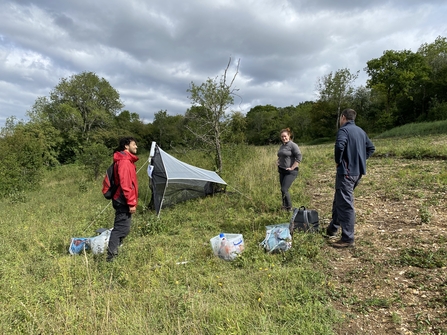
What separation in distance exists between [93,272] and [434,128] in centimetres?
2113

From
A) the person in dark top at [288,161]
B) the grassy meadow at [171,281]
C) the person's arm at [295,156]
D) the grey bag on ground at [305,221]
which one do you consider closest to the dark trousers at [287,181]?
the person in dark top at [288,161]

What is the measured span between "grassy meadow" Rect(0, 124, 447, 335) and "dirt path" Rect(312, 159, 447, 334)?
0.17 meters

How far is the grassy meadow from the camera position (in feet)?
7.70

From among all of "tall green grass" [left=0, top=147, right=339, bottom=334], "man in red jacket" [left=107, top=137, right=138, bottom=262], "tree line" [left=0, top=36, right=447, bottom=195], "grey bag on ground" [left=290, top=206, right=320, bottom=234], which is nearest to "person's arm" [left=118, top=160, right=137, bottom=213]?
"man in red jacket" [left=107, top=137, right=138, bottom=262]

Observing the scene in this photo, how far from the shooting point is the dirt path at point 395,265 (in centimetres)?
229

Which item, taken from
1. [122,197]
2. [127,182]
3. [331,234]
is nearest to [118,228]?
[122,197]

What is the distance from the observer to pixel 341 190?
3609 mm

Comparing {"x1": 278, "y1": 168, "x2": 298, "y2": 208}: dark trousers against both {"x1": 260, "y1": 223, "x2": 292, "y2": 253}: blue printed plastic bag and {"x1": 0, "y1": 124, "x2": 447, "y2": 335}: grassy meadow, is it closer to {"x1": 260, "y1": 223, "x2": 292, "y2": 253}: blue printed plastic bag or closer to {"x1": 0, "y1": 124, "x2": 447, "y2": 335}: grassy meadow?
{"x1": 0, "y1": 124, "x2": 447, "y2": 335}: grassy meadow

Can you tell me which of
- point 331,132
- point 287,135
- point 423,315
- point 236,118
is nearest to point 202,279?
point 423,315

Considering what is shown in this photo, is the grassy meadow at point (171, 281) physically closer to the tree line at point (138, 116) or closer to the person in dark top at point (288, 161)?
the person in dark top at point (288, 161)

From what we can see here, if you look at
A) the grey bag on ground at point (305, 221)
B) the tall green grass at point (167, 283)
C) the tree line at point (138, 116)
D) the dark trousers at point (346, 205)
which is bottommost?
the tall green grass at point (167, 283)

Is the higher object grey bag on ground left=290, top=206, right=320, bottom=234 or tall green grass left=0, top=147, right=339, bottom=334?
grey bag on ground left=290, top=206, right=320, bottom=234

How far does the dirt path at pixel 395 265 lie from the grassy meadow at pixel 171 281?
0.17 metres

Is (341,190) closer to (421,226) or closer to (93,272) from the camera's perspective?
(421,226)
